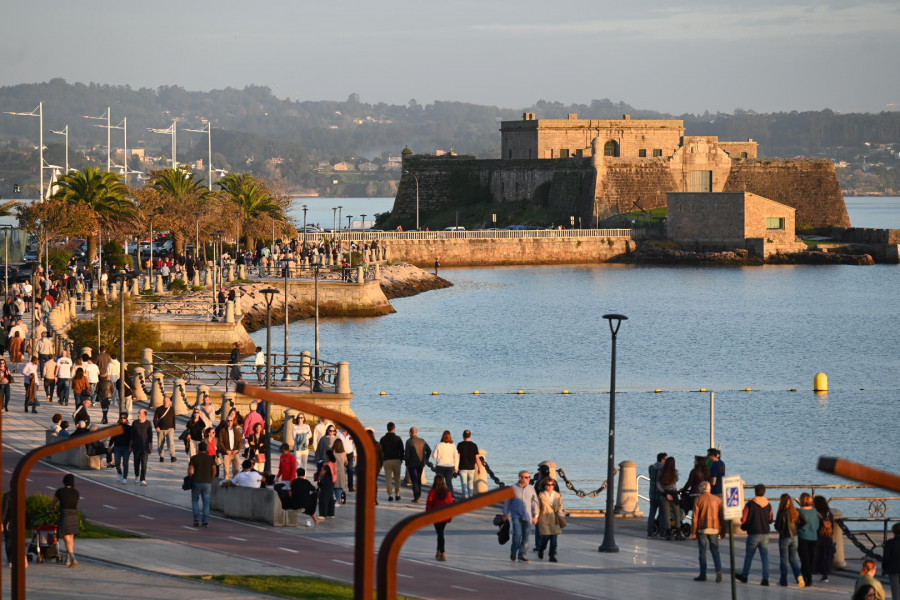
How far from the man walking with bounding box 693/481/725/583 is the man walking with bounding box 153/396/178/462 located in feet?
37.2

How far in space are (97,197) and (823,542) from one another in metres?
50.7

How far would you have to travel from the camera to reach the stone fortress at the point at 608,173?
113 metres

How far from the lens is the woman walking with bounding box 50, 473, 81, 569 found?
733 inches

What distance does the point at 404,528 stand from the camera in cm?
861

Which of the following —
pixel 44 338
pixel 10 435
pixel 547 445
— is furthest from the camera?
pixel 547 445

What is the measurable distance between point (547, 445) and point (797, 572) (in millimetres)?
19659

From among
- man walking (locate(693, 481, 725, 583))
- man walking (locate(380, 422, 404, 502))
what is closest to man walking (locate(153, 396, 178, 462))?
man walking (locate(380, 422, 404, 502))

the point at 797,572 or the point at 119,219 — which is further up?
the point at 119,219

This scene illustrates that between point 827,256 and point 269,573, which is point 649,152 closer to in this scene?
point 827,256

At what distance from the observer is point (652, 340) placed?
70125mm

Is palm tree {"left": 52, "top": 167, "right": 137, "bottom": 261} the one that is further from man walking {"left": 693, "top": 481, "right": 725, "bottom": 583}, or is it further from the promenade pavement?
man walking {"left": 693, "top": 481, "right": 725, "bottom": 583}

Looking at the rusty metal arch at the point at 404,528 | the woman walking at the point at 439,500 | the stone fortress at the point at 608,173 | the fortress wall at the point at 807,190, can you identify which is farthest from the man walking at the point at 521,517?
the fortress wall at the point at 807,190

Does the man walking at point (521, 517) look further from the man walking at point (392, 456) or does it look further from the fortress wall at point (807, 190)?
the fortress wall at point (807, 190)

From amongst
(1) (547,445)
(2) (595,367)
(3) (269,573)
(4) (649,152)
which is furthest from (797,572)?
(4) (649,152)
